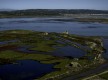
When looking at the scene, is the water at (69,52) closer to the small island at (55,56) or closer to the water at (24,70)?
the small island at (55,56)

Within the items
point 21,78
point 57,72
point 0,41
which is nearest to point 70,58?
point 57,72

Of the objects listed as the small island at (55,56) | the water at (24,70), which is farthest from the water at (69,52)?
the water at (24,70)

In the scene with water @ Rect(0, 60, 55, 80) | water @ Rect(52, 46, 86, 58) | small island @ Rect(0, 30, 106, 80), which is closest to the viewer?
water @ Rect(0, 60, 55, 80)

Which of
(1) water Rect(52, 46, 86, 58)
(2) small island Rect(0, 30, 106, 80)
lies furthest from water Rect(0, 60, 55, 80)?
(1) water Rect(52, 46, 86, 58)

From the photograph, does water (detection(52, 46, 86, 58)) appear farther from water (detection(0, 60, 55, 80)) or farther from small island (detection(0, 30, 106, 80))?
water (detection(0, 60, 55, 80))

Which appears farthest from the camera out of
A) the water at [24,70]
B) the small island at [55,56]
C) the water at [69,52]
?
the water at [69,52]

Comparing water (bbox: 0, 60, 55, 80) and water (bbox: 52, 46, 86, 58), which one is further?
water (bbox: 52, 46, 86, 58)

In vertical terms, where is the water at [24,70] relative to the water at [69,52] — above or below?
above

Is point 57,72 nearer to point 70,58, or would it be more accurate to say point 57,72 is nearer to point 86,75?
point 86,75
